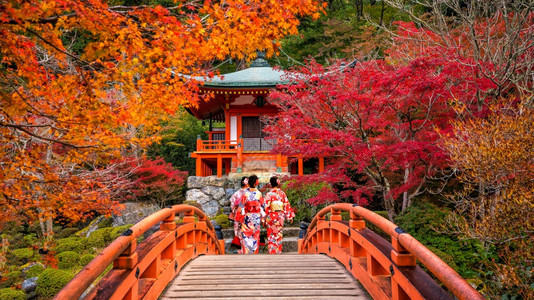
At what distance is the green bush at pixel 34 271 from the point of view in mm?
7820

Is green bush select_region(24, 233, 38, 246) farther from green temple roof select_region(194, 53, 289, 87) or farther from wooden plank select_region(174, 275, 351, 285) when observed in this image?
wooden plank select_region(174, 275, 351, 285)

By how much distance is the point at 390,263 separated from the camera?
8.22 feet

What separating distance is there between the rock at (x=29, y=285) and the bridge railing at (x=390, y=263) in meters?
6.73

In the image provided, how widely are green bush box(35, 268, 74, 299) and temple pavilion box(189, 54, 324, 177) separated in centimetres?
723

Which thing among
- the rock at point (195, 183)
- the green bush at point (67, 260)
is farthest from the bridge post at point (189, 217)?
the rock at point (195, 183)

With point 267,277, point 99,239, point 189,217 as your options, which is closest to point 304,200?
point 189,217

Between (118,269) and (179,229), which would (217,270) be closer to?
(179,229)

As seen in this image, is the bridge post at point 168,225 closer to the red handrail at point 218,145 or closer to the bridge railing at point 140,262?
the bridge railing at point 140,262

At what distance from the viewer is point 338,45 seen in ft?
65.5

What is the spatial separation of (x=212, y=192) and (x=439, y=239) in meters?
9.14

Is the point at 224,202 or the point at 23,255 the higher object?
the point at 224,202

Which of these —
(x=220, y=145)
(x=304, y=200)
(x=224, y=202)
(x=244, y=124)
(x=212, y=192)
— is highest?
(x=244, y=124)

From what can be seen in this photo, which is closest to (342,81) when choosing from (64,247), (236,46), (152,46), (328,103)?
(328,103)

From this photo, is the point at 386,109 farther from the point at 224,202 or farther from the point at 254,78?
the point at 254,78
